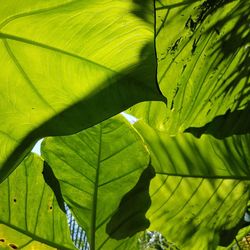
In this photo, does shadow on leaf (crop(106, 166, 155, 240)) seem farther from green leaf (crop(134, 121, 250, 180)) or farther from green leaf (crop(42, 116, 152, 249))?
green leaf (crop(134, 121, 250, 180))

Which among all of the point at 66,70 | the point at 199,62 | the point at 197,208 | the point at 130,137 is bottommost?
the point at 197,208

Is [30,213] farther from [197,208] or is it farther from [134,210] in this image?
[197,208]

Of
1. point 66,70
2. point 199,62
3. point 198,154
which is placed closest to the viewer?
point 66,70

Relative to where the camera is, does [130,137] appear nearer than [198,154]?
Yes

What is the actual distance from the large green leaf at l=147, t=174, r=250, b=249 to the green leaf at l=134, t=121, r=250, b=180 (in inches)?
1.0

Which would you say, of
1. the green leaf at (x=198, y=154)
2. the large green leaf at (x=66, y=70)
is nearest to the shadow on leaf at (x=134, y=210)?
the green leaf at (x=198, y=154)

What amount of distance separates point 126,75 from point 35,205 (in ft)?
2.41

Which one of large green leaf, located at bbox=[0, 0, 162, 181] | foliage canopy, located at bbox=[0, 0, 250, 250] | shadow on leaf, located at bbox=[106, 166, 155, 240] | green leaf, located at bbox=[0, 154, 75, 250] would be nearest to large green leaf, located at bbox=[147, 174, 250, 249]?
foliage canopy, located at bbox=[0, 0, 250, 250]

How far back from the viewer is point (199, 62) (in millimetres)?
1443

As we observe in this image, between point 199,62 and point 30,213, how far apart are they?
2.20ft

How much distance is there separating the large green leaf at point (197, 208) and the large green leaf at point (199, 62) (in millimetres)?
183

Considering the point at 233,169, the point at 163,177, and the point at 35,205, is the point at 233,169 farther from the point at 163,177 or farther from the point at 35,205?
the point at 35,205

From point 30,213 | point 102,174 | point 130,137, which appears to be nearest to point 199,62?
point 130,137

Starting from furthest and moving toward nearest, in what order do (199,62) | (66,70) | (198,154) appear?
1. (198,154)
2. (199,62)
3. (66,70)
